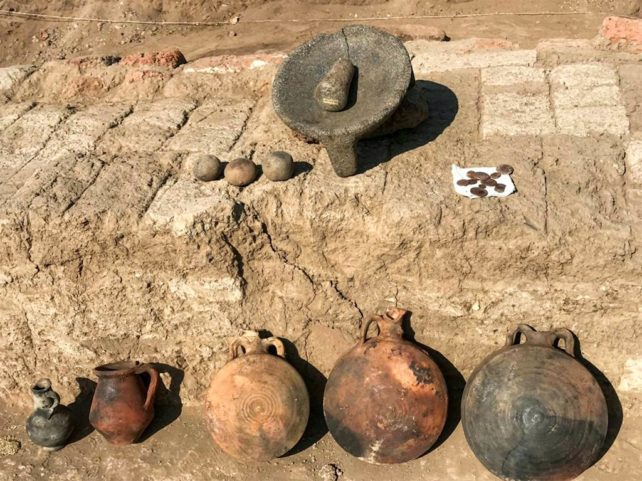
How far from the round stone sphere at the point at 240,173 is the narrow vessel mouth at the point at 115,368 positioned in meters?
1.39

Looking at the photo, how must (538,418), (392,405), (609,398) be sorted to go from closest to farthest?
(538,418), (392,405), (609,398)

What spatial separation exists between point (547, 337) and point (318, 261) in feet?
4.82

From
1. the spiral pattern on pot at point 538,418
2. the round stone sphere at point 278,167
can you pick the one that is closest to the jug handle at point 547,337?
the spiral pattern on pot at point 538,418

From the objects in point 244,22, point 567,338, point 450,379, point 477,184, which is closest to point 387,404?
point 450,379

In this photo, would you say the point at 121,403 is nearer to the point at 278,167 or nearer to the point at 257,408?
the point at 257,408

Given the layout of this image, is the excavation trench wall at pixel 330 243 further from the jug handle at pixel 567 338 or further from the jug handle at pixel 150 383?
the jug handle at pixel 150 383

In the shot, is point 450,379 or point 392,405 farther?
point 450,379

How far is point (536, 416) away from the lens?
3799 millimetres

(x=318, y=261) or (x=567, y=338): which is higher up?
(x=318, y=261)

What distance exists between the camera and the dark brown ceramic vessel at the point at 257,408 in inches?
164

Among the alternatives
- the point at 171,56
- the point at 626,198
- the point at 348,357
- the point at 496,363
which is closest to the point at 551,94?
the point at 626,198

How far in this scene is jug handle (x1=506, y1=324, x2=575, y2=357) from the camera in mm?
4074

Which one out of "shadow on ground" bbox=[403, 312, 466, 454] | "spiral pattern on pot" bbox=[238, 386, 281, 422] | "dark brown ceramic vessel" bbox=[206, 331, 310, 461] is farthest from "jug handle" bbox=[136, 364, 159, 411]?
"shadow on ground" bbox=[403, 312, 466, 454]

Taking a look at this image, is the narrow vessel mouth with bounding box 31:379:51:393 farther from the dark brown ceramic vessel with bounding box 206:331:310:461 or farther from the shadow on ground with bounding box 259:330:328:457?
the shadow on ground with bounding box 259:330:328:457
